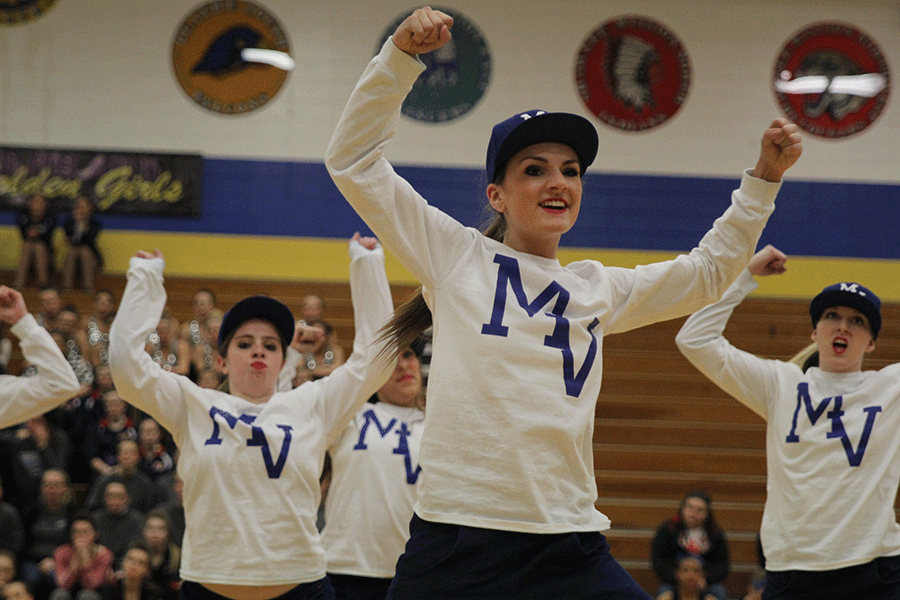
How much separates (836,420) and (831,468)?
0.21 m

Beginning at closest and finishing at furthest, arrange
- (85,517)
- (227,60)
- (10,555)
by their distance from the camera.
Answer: (10,555) < (85,517) < (227,60)

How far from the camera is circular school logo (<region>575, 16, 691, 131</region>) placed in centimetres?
1429

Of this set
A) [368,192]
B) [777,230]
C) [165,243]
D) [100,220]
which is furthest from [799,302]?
[368,192]

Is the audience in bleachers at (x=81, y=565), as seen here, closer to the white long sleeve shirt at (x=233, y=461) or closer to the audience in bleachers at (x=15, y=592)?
the audience in bleachers at (x=15, y=592)

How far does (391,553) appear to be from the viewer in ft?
14.8

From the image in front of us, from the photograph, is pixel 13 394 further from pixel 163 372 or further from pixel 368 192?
pixel 368 192

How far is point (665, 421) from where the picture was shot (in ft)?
34.9

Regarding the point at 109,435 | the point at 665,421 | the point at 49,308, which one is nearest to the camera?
the point at 109,435

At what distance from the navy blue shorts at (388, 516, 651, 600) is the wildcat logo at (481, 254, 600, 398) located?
0.38 m

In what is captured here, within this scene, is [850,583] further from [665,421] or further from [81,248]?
[81,248]

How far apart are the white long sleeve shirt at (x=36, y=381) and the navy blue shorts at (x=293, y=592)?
1.12m

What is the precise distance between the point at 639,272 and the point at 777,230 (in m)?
12.2

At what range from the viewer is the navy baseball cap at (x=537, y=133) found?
252 cm

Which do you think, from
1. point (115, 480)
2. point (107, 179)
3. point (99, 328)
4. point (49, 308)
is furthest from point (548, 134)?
point (107, 179)
